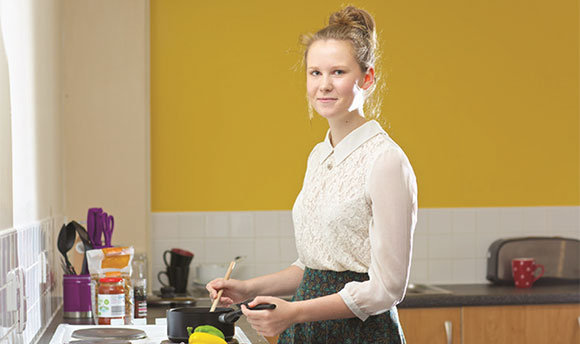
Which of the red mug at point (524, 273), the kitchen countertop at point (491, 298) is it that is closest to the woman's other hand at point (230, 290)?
the kitchen countertop at point (491, 298)

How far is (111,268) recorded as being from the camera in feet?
8.00

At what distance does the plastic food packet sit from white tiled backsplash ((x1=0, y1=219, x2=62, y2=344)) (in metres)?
0.15

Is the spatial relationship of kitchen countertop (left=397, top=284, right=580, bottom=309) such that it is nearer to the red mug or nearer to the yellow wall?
the red mug

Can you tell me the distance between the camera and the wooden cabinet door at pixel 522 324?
3.44m

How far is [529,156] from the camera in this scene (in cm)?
407

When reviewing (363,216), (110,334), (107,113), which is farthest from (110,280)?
(107,113)

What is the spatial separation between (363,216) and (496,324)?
198 cm

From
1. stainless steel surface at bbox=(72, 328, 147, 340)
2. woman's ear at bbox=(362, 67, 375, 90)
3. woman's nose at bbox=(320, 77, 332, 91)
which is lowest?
stainless steel surface at bbox=(72, 328, 147, 340)

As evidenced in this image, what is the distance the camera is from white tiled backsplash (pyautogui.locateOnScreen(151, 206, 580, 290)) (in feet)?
12.6

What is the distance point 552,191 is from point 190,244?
6.04ft

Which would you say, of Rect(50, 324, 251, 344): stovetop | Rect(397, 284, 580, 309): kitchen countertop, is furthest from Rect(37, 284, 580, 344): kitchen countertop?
Rect(50, 324, 251, 344): stovetop

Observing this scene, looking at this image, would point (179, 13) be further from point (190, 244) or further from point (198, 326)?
point (198, 326)

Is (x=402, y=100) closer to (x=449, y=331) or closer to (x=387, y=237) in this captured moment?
(x=449, y=331)

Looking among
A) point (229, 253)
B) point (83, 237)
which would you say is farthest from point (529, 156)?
point (83, 237)
